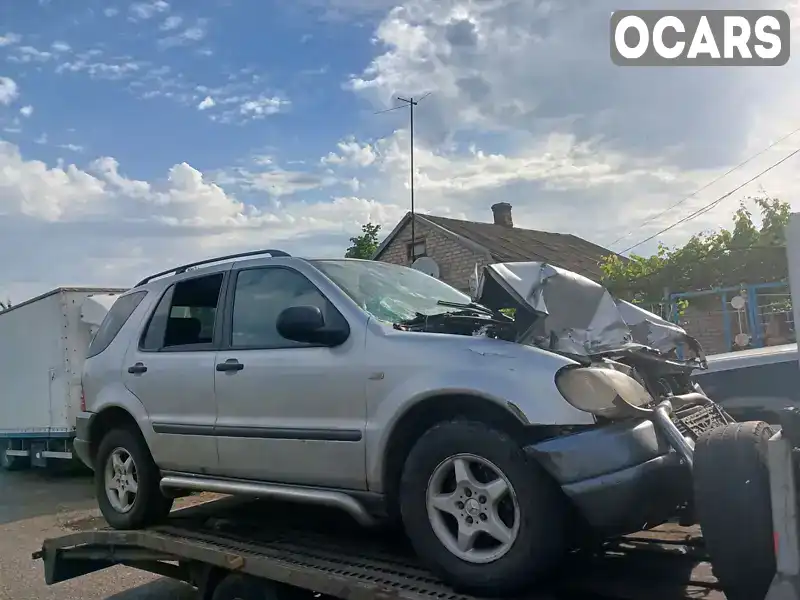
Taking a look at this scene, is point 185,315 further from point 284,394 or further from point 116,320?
point 284,394

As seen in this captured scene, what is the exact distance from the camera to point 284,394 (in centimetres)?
407

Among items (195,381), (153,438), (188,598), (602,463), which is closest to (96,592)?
(188,598)

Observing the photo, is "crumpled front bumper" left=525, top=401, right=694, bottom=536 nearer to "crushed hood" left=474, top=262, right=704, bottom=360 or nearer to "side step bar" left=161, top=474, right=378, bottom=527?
"crushed hood" left=474, top=262, right=704, bottom=360

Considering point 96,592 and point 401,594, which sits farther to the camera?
point 96,592

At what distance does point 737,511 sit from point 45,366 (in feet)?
39.2

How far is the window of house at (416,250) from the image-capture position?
22.3 m

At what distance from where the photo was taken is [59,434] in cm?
1230

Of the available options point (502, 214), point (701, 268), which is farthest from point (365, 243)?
point (701, 268)

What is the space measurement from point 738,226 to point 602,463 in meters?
15.7

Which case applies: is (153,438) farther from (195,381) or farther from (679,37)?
(679,37)

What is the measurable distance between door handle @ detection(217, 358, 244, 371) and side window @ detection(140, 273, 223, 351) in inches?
10.4

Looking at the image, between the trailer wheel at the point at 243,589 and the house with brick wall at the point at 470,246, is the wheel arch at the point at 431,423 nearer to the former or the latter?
the trailer wheel at the point at 243,589

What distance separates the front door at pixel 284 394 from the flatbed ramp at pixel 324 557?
42 cm

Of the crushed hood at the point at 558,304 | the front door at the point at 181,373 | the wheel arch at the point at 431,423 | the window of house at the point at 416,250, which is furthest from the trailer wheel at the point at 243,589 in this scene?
the window of house at the point at 416,250
